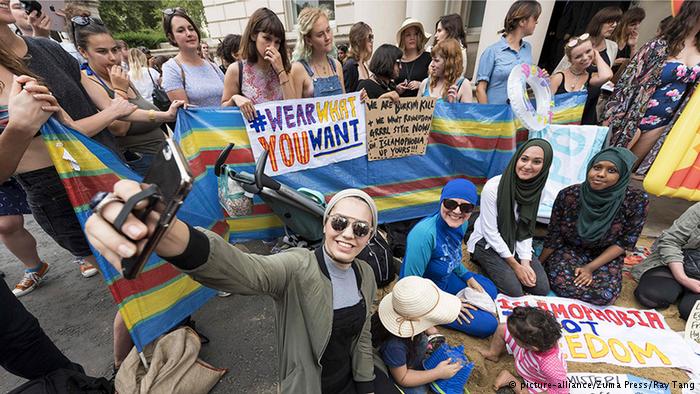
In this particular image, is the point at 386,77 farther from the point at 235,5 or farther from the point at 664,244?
the point at 235,5

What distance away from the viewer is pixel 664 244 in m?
2.88

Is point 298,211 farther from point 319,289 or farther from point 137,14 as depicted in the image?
point 137,14

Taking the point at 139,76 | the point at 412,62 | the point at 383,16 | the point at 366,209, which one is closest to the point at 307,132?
the point at 366,209

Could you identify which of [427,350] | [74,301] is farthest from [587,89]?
[74,301]

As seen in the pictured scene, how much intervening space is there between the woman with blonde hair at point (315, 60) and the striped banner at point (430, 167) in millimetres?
887

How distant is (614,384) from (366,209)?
2.39m

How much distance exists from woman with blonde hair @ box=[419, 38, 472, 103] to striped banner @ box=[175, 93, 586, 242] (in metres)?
0.25

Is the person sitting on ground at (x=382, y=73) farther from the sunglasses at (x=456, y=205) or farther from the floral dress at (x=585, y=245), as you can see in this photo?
the floral dress at (x=585, y=245)

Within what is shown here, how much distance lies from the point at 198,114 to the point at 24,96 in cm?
146

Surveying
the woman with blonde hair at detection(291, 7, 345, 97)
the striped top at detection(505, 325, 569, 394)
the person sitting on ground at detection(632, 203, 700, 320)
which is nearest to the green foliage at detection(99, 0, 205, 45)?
the woman with blonde hair at detection(291, 7, 345, 97)

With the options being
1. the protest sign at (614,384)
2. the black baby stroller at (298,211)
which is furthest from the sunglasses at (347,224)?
the protest sign at (614,384)

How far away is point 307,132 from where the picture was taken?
3.21m

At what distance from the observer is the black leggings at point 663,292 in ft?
8.91

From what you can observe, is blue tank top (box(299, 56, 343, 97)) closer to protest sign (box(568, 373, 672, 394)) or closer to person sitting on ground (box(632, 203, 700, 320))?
protest sign (box(568, 373, 672, 394))
